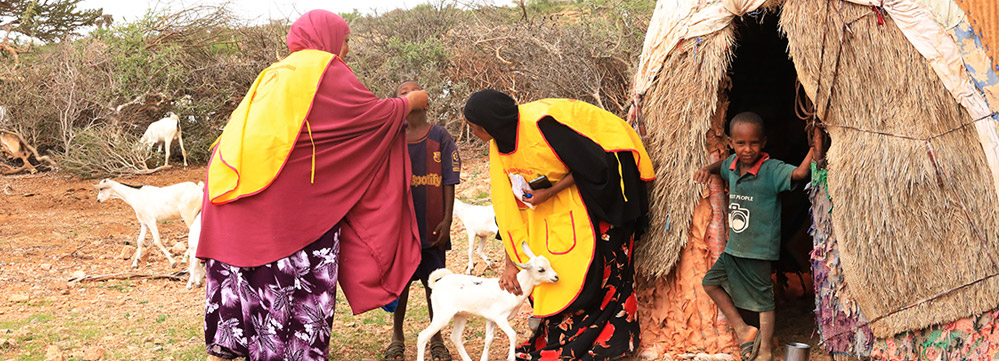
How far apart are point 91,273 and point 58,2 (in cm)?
1177

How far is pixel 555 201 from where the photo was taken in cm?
428

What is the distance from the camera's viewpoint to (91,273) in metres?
7.63

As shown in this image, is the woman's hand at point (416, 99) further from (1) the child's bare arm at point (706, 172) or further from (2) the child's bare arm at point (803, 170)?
(2) the child's bare arm at point (803, 170)

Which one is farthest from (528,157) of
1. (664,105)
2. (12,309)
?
(12,309)

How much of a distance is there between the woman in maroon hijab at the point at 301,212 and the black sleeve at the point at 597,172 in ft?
2.65

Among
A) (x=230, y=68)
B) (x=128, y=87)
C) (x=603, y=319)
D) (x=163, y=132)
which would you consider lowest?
(x=603, y=319)

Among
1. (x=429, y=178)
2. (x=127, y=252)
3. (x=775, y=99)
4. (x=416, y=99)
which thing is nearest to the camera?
(x=416, y=99)

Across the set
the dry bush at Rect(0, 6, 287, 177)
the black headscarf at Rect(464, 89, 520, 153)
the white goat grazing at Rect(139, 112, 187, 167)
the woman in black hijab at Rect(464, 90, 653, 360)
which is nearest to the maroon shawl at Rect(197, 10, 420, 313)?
the black headscarf at Rect(464, 89, 520, 153)

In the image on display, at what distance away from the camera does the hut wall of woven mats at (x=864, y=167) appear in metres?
3.41

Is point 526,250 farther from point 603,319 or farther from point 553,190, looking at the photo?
point 603,319

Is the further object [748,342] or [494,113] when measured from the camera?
[748,342]

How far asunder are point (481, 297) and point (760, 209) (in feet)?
Answer: 4.78

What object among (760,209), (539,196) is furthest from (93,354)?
(760,209)

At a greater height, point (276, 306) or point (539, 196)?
point (539, 196)
